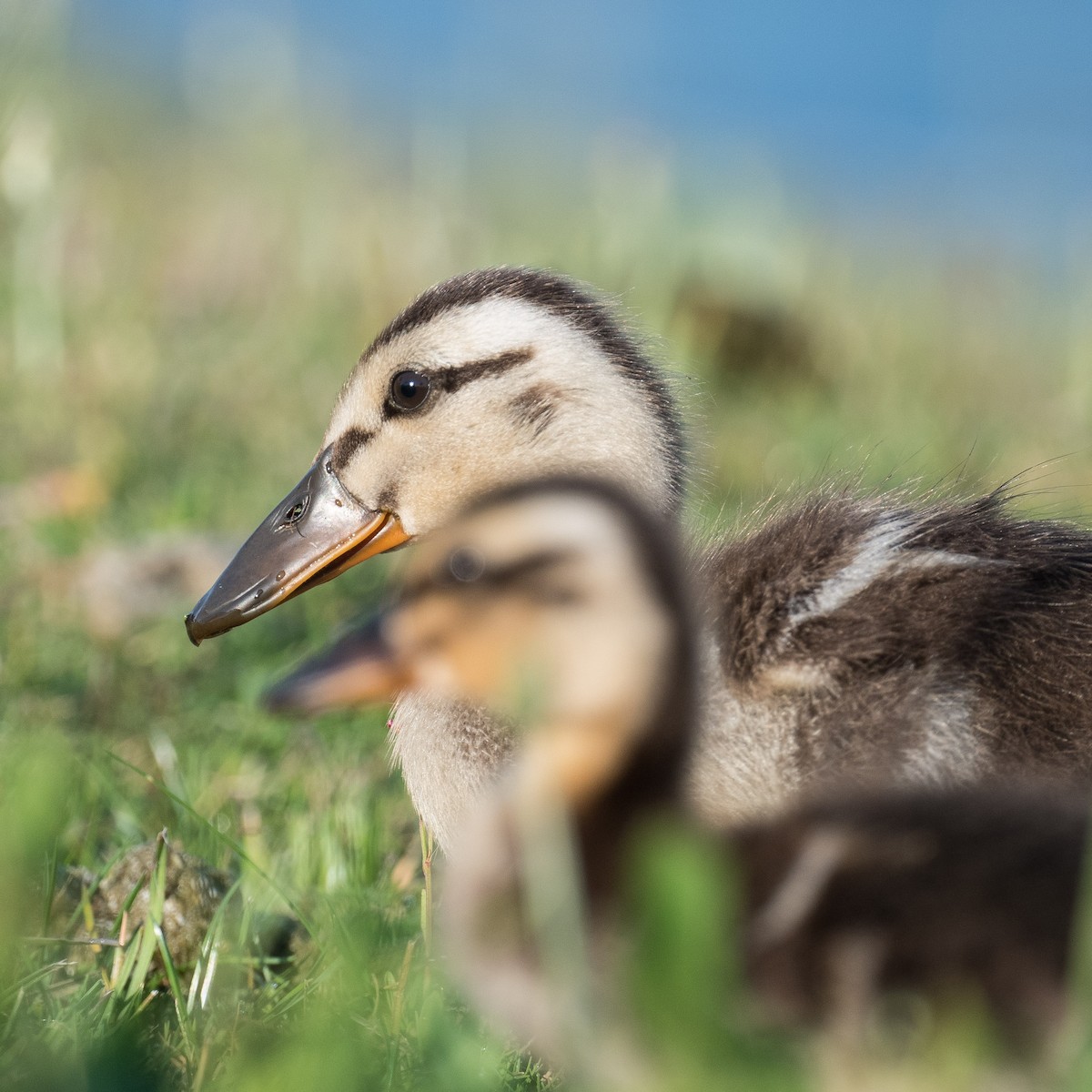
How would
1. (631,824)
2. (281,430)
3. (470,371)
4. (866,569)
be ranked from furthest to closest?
(281,430), (470,371), (866,569), (631,824)

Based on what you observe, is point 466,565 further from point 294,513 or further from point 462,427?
point 294,513

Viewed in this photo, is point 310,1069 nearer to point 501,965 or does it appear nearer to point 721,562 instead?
point 501,965

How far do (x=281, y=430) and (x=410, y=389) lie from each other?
3045mm

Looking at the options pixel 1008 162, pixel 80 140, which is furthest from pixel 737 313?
pixel 80 140

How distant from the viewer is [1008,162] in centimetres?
893

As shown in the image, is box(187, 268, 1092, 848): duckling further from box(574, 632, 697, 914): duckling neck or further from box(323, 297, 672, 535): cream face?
box(574, 632, 697, 914): duckling neck

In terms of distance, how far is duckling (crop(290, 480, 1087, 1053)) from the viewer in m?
1.76

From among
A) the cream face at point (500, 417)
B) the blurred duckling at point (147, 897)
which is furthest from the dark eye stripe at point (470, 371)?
the blurred duckling at point (147, 897)

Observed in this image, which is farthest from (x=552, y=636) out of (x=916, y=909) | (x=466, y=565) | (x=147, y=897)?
(x=147, y=897)

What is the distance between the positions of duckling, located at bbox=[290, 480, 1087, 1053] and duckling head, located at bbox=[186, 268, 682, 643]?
101 centimetres

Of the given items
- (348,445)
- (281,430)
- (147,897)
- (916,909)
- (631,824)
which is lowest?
(281,430)

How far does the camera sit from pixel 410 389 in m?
3.35

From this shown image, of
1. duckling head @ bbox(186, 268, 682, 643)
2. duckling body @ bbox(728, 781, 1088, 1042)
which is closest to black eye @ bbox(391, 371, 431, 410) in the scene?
duckling head @ bbox(186, 268, 682, 643)

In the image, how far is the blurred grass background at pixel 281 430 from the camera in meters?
2.26
